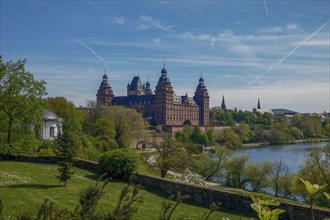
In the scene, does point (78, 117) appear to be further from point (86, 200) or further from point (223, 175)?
point (86, 200)

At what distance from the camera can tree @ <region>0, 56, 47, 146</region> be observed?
21.4m

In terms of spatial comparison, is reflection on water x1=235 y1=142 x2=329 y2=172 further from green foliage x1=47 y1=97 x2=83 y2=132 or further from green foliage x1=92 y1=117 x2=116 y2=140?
green foliage x1=47 y1=97 x2=83 y2=132

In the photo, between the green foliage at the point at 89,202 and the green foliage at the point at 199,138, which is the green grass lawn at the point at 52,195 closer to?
the green foliage at the point at 89,202

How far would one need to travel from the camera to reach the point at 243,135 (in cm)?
9431

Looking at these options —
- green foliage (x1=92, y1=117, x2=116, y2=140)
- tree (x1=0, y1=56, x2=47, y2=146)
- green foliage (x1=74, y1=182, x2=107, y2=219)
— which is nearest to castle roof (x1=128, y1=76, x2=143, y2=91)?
green foliage (x1=92, y1=117, x2=116, y2=140)

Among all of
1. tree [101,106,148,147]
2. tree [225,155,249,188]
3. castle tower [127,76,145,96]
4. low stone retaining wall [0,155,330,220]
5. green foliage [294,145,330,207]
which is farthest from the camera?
castle tower [127,76,145,96]

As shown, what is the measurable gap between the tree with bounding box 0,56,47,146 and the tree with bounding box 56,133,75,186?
7.63 m

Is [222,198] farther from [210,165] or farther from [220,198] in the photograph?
[210,165]

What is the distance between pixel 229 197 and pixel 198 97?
10529cm

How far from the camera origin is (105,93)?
353 feet

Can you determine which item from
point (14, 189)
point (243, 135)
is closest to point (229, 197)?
point (14, 189)

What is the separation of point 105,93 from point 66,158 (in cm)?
9468

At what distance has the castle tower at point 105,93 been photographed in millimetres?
107375

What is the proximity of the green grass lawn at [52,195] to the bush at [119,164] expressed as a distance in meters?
0.86
